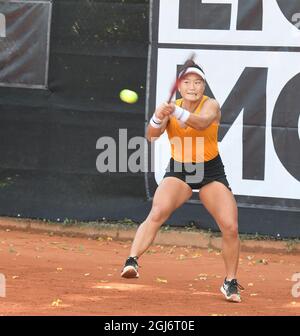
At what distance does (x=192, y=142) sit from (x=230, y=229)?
69 centimetres

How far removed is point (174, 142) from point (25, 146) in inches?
Result: 152

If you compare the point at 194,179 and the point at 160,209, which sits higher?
the point at 194,179

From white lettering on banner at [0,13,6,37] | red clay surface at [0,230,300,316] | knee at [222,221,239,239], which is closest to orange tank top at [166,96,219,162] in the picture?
knee at [222,221,239,239]

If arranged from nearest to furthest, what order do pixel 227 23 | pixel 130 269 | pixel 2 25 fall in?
pixel 130 269
pixel 227 23
pixel 2 25

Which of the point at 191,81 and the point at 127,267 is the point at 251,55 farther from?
the point at 127,267

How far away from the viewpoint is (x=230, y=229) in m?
6.79

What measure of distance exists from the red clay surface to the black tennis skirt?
85cm

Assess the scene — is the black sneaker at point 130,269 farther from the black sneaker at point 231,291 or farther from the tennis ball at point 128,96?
the tennis ball at point 128,96

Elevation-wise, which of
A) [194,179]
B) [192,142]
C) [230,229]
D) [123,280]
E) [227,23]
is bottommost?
[123,280]

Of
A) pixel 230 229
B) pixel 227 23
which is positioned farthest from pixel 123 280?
pixel 227 23

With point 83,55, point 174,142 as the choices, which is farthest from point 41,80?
point 174,142

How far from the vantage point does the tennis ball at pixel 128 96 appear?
9.48m

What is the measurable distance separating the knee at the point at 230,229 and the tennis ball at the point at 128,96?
9.22 ft

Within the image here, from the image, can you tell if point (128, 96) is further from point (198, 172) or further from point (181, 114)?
point (181, 114)
